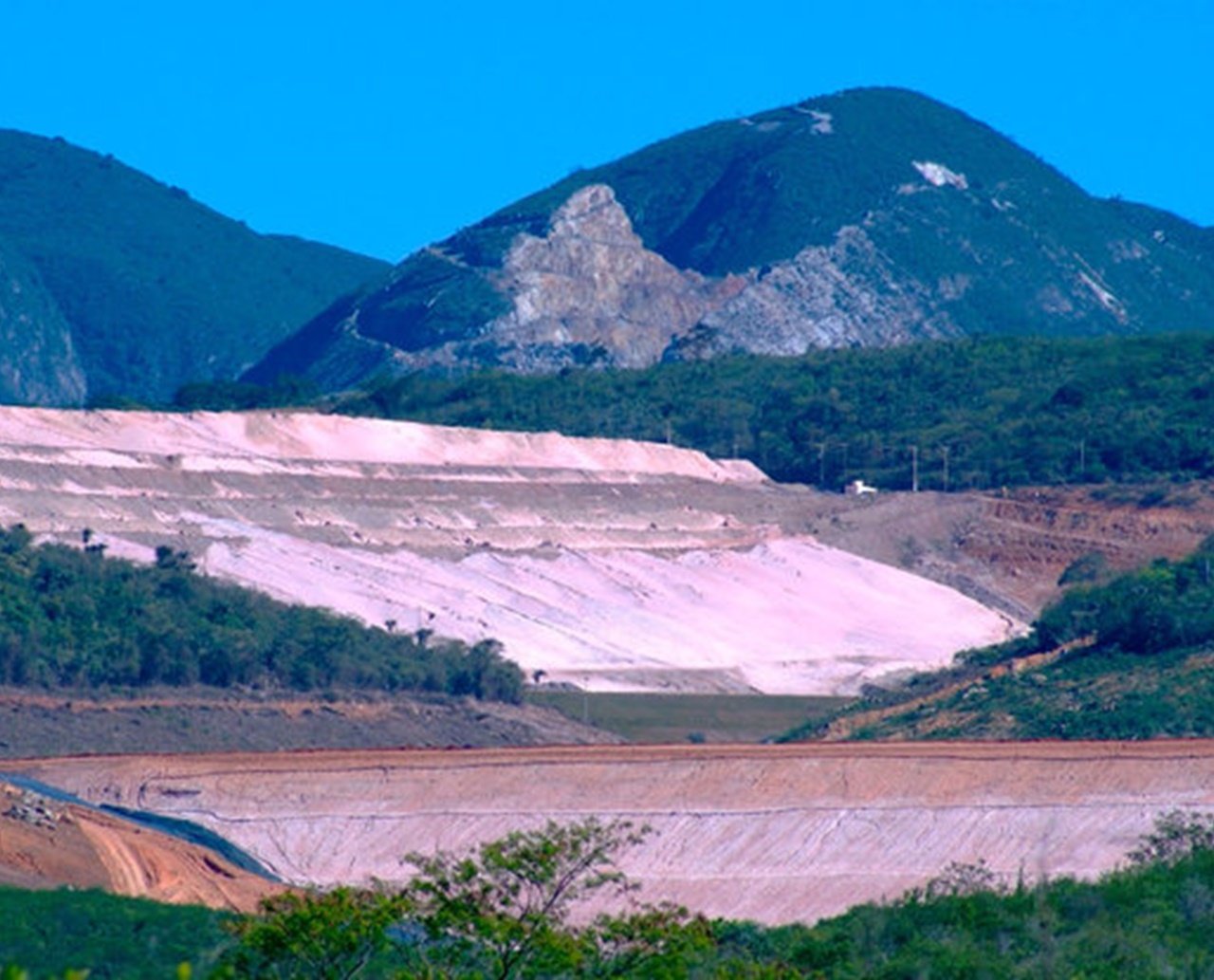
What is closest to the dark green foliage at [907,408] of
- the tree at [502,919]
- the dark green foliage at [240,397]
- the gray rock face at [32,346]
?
the dark green foliage at [240,397]

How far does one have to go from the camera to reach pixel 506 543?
238ft

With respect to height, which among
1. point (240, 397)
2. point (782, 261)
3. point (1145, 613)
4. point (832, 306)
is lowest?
point (1145, 613)

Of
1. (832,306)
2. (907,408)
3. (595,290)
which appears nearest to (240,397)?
(907,408)

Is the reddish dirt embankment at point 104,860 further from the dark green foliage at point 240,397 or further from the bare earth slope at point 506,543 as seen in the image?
the dark green foliage at point 240,397

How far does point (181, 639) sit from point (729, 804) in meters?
16.2

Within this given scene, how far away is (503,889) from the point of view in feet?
73.9

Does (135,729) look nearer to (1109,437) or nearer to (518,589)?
(518,589)

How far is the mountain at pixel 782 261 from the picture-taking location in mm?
148250

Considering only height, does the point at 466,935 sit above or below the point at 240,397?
below

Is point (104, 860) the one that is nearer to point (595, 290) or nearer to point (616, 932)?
point (616, 932)

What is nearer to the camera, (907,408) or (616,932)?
(616,932)

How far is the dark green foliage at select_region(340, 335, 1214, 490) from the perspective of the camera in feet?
299

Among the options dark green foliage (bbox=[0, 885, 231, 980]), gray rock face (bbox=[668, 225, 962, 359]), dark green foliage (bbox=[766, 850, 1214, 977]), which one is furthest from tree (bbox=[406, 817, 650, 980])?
gray rock face (bbox=[668, 225, 962, 359])

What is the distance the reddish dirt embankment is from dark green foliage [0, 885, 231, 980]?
2.49 m
